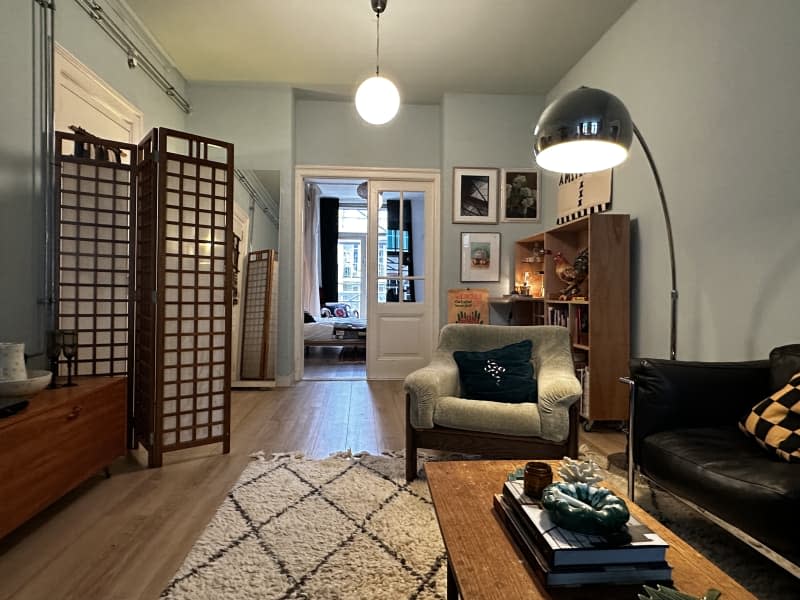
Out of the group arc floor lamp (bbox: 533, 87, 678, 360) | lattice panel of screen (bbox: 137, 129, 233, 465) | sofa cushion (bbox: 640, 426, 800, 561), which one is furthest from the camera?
lattice panel of screen (bbox: 137, 129, 233, 465)

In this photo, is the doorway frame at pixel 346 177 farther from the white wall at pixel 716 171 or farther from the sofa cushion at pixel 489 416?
the sofa cushion at pixel 489 416

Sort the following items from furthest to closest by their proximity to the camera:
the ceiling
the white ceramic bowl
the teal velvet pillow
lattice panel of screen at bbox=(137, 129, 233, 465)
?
the ceiling, lattice panel of screen at bbox=(137, 129, 233, 465), the teal velvet pillow, the white ceramic bowl

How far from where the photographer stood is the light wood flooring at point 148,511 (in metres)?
1.52

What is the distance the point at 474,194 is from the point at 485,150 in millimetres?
484

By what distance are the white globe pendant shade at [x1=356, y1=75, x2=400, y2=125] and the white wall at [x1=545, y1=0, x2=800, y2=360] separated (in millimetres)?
1740

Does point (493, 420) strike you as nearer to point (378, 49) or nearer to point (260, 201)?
point (378, 49)

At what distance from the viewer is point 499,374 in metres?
2.44

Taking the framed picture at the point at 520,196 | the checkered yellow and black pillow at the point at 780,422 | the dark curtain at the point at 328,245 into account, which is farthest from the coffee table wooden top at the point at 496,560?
the dark curtain at the point at 328,245

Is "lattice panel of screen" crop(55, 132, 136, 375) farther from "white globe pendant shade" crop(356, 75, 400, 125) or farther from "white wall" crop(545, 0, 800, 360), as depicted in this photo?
"white wall" crop(545, 0, 800, 360)

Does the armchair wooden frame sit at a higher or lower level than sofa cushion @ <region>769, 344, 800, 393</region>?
lower

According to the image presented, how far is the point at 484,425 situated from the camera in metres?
2.18

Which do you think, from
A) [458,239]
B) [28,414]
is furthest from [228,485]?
[458,239]

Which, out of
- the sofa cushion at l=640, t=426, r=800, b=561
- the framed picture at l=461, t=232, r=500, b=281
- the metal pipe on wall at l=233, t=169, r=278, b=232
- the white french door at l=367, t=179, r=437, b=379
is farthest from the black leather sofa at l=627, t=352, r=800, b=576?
the metal pipe on wall at l=233, t=169, r=278, b=232

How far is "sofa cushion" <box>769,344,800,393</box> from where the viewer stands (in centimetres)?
174
